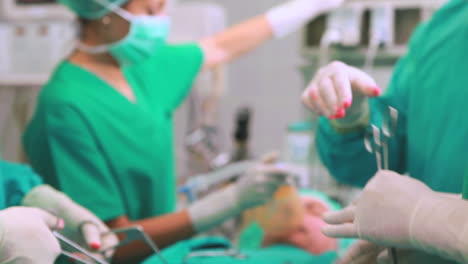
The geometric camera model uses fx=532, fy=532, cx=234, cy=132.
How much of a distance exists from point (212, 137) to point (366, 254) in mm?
2558

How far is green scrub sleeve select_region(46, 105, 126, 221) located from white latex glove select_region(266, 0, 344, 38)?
907 mm

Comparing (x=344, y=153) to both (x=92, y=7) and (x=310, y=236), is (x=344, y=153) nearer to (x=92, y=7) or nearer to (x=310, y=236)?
(x=310, y=236)

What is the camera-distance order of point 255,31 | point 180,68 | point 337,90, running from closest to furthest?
point 337,90, point 180,68, point 255,31

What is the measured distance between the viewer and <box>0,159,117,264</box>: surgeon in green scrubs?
0.73m

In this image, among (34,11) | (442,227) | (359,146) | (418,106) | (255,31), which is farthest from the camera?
(34,11)

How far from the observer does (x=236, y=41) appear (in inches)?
78.4

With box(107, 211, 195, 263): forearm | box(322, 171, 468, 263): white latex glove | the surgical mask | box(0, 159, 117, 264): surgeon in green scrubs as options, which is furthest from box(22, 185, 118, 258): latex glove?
the surgical mask

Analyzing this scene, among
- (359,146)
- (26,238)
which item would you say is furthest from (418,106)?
(26,238)

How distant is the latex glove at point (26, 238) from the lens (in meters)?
0.72

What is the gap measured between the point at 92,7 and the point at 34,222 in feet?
2.81

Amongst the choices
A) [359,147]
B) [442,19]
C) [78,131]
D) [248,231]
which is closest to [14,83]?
[78,131]

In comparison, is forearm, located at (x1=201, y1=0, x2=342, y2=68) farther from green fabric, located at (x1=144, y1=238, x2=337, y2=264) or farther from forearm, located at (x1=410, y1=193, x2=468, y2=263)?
forearm, located at (x1=410, y1=193, x2=468, y2=263)

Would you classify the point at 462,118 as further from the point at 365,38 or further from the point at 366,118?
the point at 365,38

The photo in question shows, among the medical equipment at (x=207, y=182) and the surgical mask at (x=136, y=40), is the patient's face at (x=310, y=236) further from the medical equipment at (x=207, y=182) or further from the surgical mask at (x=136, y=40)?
the surgical mask at (x=136, y=40)
